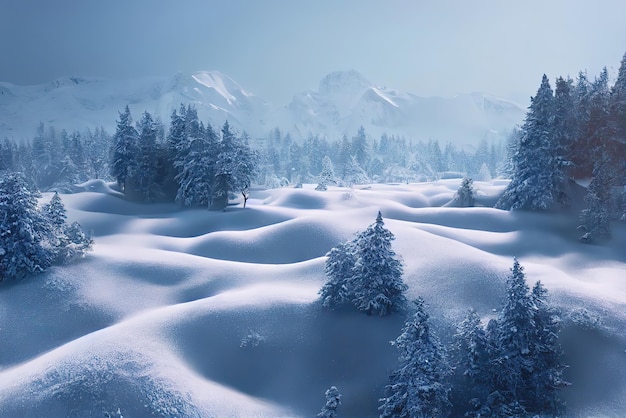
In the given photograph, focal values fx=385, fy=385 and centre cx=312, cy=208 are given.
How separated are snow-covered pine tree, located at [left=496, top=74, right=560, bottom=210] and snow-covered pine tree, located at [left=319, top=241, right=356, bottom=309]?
3005 centimetres

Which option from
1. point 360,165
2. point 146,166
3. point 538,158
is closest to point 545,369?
point 538,158

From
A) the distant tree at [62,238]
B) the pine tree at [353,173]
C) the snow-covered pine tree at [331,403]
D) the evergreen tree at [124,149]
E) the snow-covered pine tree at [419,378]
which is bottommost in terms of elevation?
the snow-covered pine tree at [331,403]

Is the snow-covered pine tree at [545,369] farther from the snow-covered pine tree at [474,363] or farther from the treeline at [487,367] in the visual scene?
the snow-covered pine tree at [474,363]

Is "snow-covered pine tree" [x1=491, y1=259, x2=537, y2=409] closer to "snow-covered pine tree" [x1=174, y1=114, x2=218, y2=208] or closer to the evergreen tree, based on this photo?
"snow-covered pine tree" [x1=174, y1=114, x2=218, y2=208]

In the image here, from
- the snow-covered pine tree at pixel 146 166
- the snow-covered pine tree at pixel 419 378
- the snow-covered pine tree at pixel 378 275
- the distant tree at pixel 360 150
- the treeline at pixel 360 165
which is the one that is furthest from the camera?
the distant tree at pixel 360 150

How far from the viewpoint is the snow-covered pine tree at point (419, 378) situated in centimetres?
1684

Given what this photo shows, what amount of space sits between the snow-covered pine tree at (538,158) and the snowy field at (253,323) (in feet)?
17.5

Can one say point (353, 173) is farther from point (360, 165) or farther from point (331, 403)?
point (331, 403)

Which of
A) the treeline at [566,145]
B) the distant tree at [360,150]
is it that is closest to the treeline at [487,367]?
the treeline at [566,145]

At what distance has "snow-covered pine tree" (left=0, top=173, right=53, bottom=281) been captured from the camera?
28859mm

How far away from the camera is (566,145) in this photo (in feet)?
152

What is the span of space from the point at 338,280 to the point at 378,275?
2.75 m

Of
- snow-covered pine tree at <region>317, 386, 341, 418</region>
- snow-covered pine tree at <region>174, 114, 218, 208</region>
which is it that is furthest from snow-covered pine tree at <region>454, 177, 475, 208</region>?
snow-covered pine tree at <region>317, 386, 341, 418</region>

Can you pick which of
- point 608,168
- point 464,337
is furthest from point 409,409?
point 608,168
